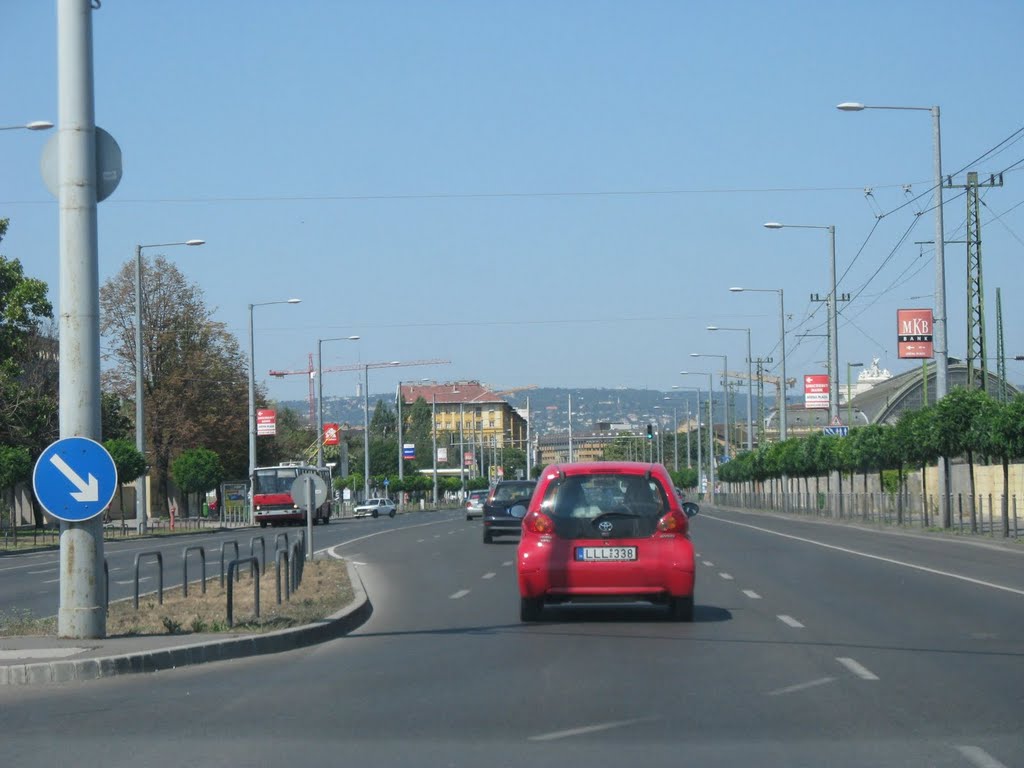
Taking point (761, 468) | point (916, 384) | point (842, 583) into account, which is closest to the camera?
point (842, 583)

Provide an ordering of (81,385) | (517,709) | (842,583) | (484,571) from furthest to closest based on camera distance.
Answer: (484,571), (842,583), (81,385), (517,709)

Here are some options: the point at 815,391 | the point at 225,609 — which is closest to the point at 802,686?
the point at 225,609

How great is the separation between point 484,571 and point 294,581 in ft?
25.1

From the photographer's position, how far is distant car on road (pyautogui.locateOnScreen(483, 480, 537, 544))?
3862cm

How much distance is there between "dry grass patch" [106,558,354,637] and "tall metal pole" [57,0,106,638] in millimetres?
849

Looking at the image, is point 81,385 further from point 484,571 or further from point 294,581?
point 484,571


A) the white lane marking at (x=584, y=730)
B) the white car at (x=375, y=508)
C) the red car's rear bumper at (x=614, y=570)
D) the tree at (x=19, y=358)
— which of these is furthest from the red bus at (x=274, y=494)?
the white lane marking at (x=584, y=730)

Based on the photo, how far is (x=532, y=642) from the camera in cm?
1358

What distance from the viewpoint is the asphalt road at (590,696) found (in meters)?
7.99

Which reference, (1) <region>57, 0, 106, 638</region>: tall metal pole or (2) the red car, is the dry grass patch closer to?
(1) <region>57, 0, 106, 638</region>: tall metal pole

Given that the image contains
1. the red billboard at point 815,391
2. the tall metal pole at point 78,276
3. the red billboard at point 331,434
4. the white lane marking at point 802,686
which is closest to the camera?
the white lane marking at point 802,686

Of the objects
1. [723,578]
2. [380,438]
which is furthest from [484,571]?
[380,438]

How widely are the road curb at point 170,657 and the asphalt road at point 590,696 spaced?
22 cm

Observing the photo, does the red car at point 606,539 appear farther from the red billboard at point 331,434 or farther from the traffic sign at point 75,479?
the red billboard at point 331,434
